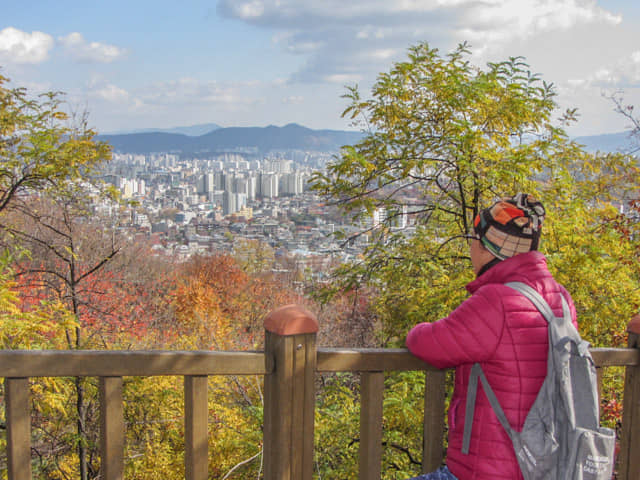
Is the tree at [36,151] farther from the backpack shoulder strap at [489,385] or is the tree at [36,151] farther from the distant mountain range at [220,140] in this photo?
the distant mountain range at [220,140]

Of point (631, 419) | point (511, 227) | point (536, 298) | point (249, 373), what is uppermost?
point (511, 227)

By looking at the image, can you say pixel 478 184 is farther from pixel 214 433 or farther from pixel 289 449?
pixel 214 433

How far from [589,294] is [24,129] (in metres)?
7.06

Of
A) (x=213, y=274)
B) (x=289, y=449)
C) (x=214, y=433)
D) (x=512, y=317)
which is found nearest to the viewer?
(x=512, y=317)

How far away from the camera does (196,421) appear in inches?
62.2

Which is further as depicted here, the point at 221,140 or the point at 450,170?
the point at 221,140

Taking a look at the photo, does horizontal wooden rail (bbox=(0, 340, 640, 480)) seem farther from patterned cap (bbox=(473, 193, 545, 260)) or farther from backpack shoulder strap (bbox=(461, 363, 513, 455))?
patterned cap (bbox=(473, 193, 545, 260))

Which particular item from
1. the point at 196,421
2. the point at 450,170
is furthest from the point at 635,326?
the point at 450,170

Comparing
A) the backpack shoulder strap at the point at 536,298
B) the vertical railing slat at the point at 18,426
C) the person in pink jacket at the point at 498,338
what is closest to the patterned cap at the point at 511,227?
the person in pink jacket at the point at 498,338

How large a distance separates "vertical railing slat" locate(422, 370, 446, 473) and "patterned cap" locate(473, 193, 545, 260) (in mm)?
500

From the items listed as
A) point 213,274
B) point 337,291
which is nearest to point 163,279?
point 213,274

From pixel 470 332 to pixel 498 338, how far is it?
0.08 metres

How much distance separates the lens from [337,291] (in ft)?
21.3

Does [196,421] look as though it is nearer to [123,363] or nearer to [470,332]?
[123,363]
